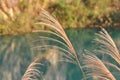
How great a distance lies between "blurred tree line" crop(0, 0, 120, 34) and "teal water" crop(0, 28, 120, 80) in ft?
2.75

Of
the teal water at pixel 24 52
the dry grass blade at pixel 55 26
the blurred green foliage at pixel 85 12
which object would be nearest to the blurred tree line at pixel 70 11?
the blurred green foliage at pixel 85 12

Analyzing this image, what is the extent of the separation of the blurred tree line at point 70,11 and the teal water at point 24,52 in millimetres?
840

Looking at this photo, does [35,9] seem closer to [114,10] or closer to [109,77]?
[114,10]

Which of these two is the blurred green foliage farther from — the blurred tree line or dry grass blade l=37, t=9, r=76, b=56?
dry grass blade l=37, t=9, r=76, b=56

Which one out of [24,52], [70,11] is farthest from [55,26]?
[70,11]

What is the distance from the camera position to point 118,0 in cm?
1775

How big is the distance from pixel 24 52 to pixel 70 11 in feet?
17.5

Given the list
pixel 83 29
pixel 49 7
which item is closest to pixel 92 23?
pixel 83 29

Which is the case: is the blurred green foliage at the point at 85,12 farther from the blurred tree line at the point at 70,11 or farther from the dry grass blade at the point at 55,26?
the dry grass blade at the point at 55,26

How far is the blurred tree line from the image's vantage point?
16.5m

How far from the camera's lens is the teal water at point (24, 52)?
31.9ft

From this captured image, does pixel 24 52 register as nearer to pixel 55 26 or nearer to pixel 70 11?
pixel 70 11

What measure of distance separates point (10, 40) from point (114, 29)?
14.2 ft

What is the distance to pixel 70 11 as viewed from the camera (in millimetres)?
17156
